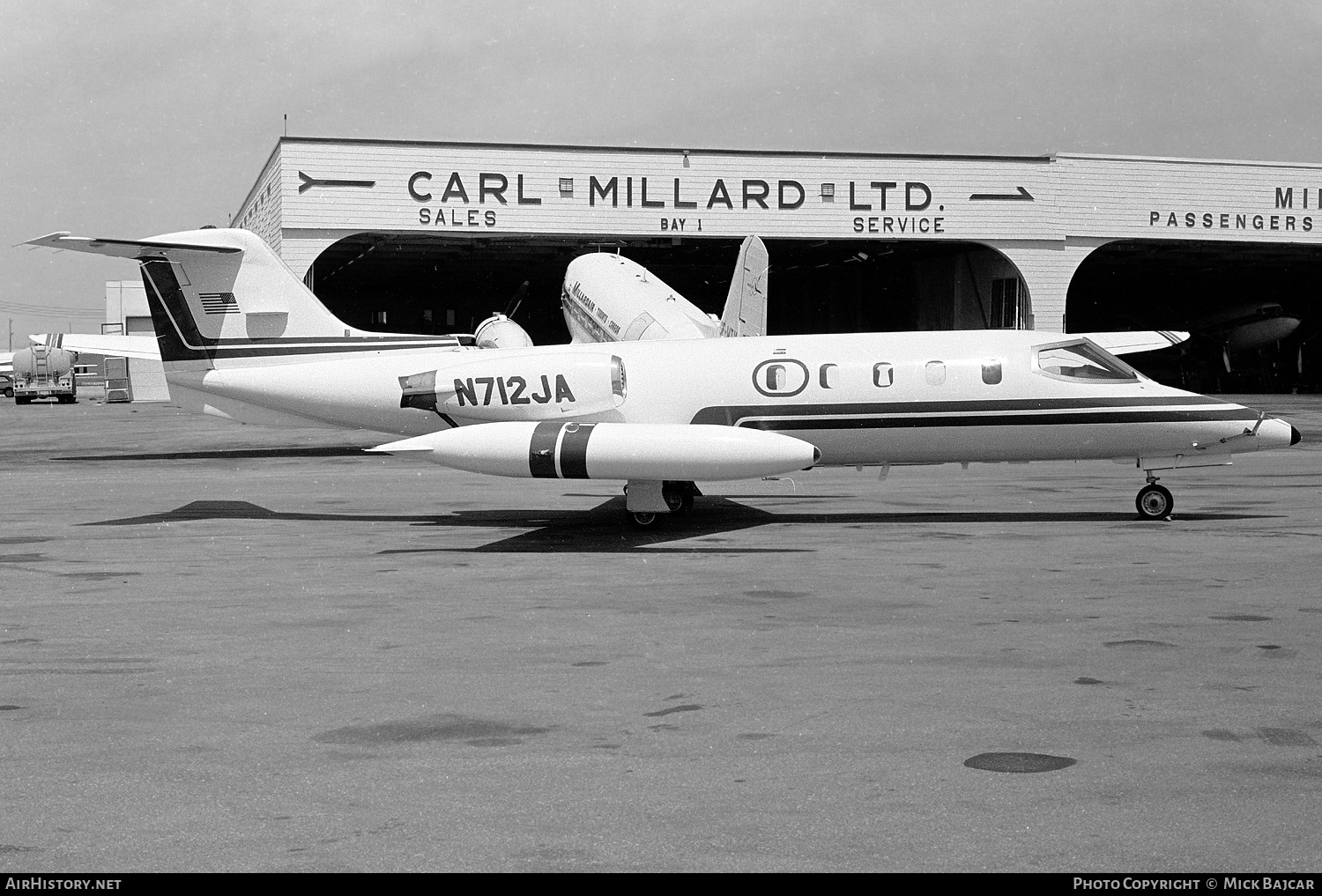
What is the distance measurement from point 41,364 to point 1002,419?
235ft

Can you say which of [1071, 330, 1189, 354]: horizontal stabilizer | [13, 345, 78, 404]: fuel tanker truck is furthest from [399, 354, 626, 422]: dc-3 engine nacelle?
[13, 345, 78, 404]: fuel tanker truck

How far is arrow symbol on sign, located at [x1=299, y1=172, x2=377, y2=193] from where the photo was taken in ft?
148

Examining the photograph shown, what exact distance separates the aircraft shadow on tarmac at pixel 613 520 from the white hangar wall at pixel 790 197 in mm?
29057

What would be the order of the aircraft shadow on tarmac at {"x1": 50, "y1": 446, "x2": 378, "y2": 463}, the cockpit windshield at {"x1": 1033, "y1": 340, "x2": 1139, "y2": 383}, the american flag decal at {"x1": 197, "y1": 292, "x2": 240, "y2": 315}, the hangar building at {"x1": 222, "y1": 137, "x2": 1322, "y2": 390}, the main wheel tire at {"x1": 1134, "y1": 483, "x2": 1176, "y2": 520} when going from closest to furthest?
1. the cockpit windshield at {"x1": 1033, "y1": 340, "x2": 1139, "y2": 383}
2. the main wheel tire at {"x1": 1134, "y1": 483, "x2": 1176, "y2": 520}
3. the american flag decal at {"x1": 197, "y1": 292, "x2": 240, "y2": 315}
4. the aircraft shadow on tarmac at {"x1": 50, "y1": 446, "x2": 378, "y2": 463}
5. the hangar building at {"x1": 222, "y1": 137, "x2": 1322, "y2": 390}

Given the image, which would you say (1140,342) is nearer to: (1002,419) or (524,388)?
(1002,419)

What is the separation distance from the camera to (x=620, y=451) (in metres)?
14.3

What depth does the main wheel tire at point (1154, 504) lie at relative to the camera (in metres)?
15.9

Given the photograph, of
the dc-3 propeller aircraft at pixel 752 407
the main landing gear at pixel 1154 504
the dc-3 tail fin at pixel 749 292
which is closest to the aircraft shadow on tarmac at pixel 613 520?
the main landing gear at pixel 1154 504

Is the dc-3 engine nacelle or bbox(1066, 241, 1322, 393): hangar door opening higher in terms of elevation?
bbox(1066, 241, 1322, 393): hangar door opening

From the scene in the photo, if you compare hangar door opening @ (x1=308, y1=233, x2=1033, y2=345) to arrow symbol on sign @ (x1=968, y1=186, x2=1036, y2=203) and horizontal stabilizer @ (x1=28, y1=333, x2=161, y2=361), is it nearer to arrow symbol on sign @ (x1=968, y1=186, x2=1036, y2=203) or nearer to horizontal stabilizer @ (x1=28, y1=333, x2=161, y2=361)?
arrow symbol on sign @ (x1=968, y1=186, x2=1036, y2=203)

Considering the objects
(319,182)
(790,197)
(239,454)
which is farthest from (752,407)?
(790,197)

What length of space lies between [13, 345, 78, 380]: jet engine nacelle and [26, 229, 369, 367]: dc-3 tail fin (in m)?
61.4

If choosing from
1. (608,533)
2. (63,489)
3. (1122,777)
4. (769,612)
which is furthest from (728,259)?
(1122,777)
